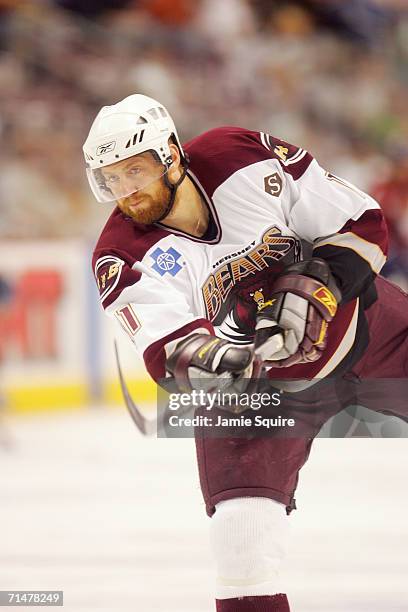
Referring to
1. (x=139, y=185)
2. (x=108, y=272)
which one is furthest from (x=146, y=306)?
(x=139, y=185)

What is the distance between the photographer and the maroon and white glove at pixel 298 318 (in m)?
2.00

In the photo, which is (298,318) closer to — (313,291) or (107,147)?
(313,291)

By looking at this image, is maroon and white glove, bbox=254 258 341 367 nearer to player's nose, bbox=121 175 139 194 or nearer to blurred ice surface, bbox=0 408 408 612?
blurred ice surface, bbox=0 408 408 612

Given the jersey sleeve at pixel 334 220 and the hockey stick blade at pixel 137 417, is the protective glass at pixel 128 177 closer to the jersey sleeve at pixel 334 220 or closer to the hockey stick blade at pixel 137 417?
the jersey sleeve at pixel 334 220

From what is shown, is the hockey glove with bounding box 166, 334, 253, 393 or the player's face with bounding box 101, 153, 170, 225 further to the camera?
the player's face with bounding box 101, 153, 170, 225

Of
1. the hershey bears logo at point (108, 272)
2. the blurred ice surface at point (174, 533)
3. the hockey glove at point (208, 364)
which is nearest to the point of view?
the hockey glove at point (208, 364)

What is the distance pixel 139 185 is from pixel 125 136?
9cm

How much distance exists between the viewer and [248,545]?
6.51 feet

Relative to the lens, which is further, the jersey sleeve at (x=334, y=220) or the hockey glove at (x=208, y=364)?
the jersey sleeve at (x=334, y=220)

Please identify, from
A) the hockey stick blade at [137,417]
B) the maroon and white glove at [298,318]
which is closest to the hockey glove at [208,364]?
the maroon and white glove at [298,318]

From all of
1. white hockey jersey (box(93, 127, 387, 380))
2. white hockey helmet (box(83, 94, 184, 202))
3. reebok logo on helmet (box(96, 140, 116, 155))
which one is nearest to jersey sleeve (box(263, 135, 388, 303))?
white hockey jersey (box(93, 127, 387, 380))

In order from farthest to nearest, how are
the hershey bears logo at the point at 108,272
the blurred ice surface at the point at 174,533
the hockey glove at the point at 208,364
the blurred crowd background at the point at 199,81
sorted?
1. the blurred crowd background at the point at 199,81
2. the blurred ice surface at the point at 174,533
3. the hershey bears logo at the point at 108,272
4. the hockey glove at the point at 208,364

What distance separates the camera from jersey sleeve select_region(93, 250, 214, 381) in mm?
1849

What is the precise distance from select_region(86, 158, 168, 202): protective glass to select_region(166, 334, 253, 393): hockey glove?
0.32 m
